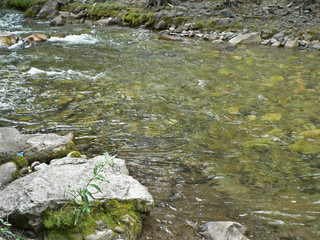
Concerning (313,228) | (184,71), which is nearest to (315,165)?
(313,228)

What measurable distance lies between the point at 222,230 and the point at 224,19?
12.3 m

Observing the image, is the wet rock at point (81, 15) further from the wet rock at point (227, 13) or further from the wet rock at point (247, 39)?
the wet rock at point (247, 39)

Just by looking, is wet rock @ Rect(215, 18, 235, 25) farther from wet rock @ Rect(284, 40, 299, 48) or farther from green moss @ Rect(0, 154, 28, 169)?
green moss @ Rect(0, 154, 28, 169)

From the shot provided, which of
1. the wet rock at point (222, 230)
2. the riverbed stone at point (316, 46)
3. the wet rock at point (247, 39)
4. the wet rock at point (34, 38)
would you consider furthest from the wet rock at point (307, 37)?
the wet rock at point (222, 230)

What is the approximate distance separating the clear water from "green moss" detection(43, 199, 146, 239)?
18cm

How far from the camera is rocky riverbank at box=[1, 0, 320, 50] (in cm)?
1130

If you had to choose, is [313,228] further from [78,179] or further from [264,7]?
[264,7]

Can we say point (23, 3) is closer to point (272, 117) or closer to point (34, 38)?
point (34, 38)

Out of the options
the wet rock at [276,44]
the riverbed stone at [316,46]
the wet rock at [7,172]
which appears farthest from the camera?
the wet rock at [276,44]

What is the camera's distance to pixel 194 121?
4.99 m

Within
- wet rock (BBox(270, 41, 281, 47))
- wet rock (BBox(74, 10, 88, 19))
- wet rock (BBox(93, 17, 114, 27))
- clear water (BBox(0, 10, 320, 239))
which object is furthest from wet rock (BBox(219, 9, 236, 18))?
wet rock (BBox(74, 10, 88, 19))

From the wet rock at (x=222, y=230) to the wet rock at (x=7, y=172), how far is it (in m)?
1.95

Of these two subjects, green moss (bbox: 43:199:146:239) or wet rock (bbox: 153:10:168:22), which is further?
wet rock (bbox: 153:10:168:22)

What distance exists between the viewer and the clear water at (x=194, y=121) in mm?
2951
